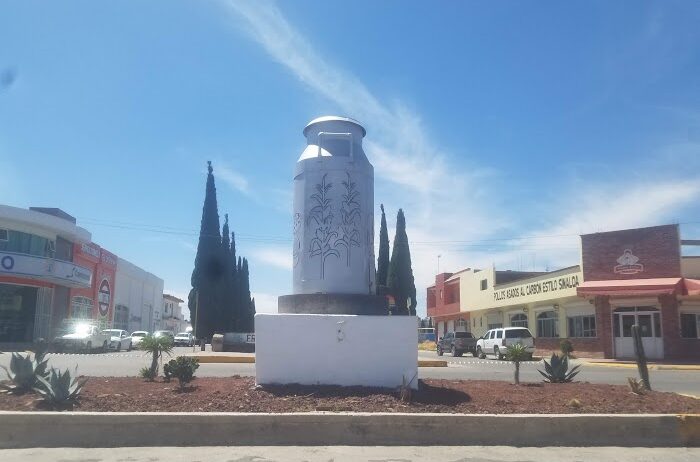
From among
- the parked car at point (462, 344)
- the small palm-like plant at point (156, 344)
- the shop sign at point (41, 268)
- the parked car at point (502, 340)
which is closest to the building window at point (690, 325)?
the parked car at point (502, 340)

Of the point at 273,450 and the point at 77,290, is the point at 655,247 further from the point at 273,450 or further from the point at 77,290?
the point at 77,290

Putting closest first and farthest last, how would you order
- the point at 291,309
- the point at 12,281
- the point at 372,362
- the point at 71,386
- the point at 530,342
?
1. the point at 71,386
2. the point at 372,362
3. the point at 291,309
4. the point at 530,342
5. the point at 12,281

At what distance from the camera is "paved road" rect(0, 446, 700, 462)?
634 cm

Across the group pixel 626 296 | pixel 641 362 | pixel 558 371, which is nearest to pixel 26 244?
pixel 626 296

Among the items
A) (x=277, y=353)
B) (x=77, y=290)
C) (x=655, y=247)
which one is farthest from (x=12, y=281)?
(x=655, y=247)

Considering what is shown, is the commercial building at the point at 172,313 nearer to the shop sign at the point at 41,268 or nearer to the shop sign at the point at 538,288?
the shop sign at the point at 41,268

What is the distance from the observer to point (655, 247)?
93.4 feet

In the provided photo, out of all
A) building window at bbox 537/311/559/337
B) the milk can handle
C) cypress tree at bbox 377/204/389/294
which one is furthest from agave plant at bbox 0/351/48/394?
cypress tree at bbox 377/204/389/294

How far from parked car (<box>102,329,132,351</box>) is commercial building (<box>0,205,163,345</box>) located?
3.04 metres

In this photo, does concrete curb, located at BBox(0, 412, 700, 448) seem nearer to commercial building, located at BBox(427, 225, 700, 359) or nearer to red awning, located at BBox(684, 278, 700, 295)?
red awning, located at BBox(684, 278, 700, 295)

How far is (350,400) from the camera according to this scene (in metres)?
8.09

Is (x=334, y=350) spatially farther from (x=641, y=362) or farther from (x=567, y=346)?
(x=567, y=346)

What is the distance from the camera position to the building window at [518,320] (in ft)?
130

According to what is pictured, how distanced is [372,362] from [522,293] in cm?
3129
